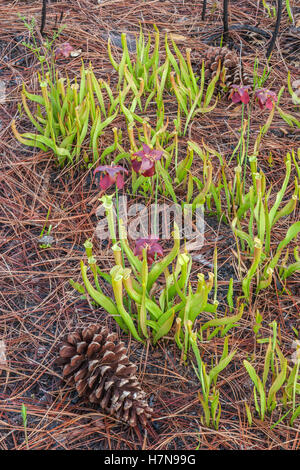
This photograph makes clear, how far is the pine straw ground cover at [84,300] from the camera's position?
1550 mm

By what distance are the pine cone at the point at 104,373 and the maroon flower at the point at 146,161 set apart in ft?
2.14

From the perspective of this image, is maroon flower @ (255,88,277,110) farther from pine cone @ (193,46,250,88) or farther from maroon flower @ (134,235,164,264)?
maroon flower @ (134,235,164,264)

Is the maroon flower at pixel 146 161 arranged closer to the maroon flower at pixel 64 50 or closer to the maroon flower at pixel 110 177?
the maroon flower at pixel 110 177

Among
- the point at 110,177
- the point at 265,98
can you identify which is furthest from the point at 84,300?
the point at 265,98

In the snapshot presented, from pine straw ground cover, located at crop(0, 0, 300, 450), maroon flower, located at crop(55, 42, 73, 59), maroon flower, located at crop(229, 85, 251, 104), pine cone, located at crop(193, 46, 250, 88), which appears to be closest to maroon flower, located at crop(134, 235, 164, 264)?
pine straw ground cover, located at crop(0, 0, 300, 450)

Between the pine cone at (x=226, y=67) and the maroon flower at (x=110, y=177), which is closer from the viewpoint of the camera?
the maroon flower at (x=110, y=177)

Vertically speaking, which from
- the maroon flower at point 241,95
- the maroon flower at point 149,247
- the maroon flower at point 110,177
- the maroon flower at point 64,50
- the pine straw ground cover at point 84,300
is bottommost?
the pine straw ground cover at point 84,300

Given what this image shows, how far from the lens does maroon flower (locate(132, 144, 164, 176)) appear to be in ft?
6.32

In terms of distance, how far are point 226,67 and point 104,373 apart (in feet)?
6.16

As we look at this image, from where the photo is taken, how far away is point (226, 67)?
2707mm

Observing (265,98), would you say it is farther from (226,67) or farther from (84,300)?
(84,300)

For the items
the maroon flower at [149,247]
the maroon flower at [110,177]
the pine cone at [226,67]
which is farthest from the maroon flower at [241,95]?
the maroon flower at [149,247]

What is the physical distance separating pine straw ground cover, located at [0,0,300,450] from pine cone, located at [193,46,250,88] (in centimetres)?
12
